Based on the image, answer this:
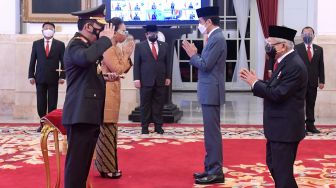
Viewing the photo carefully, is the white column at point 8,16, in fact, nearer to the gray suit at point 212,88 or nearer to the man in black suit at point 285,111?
the gray suit at point 212,88

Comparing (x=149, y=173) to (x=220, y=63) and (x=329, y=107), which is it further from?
(x=329, y=107)

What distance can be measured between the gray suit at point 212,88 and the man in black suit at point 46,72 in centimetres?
424

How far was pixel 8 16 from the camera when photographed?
11.3 meters

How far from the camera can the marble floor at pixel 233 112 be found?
1069 cm

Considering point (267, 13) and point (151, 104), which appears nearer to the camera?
point (151, 104)

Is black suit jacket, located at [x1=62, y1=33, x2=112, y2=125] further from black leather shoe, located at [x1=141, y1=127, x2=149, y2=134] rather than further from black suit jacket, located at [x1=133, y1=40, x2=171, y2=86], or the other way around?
black suit jacket, located at [x1=133, y1=40, x2=171, y2=86]

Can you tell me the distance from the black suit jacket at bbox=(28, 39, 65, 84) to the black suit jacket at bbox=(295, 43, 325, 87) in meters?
3.82

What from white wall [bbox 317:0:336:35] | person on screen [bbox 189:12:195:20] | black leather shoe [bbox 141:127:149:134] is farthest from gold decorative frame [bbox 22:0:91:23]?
white wall [bbox 317:0:336:35]

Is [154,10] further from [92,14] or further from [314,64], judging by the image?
[92,14]

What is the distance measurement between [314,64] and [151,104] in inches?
104

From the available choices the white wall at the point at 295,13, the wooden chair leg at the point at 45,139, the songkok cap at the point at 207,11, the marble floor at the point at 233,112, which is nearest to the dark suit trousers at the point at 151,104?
the marble floor at the point at 233,112

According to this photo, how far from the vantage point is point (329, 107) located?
11.3m

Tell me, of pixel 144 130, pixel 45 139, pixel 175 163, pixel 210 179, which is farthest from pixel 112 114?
pixel 144 130

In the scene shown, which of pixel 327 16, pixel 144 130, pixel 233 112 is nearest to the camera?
pixel 144 130
